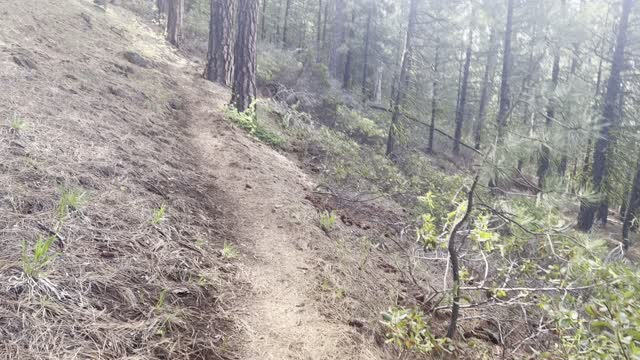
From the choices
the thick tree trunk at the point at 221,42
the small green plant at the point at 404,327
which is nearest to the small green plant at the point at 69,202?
the small green plant at the point at 404,327

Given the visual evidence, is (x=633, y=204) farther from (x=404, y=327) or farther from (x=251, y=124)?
(x=404, y=327)

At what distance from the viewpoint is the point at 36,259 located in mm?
2471

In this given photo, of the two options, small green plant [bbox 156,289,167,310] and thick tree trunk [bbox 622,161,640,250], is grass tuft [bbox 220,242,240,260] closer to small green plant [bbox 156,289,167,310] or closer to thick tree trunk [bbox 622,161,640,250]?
small green plant [bbox 156,289,167,310]

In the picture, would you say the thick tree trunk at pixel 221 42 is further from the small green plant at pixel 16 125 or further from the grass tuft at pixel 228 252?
the grass tuft at pixel 228 252

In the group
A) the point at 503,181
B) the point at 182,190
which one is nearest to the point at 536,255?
the point at 503,181

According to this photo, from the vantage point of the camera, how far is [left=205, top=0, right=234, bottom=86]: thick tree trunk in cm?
927

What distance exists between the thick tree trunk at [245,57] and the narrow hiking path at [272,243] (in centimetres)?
57

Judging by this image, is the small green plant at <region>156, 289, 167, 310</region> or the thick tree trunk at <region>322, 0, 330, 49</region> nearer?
the small green plant at <region>156, 289, 167, 310</region>

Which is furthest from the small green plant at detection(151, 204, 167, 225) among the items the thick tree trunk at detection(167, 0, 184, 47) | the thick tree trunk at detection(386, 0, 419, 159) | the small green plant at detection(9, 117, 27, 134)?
the thick tree trunk at detection(167, 0, 184, 47)

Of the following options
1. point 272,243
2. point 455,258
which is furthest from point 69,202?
point 455,258

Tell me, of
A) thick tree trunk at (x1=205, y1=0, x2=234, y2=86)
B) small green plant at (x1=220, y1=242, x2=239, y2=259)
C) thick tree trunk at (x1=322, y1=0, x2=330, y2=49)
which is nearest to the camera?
small green plant at (x1=220, y1=242, x2=239, y2=259)

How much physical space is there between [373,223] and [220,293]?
10.1ft

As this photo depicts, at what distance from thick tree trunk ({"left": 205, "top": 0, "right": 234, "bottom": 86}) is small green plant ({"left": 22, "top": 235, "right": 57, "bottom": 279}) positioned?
7.60 metres

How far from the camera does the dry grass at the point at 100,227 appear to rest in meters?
2.34
